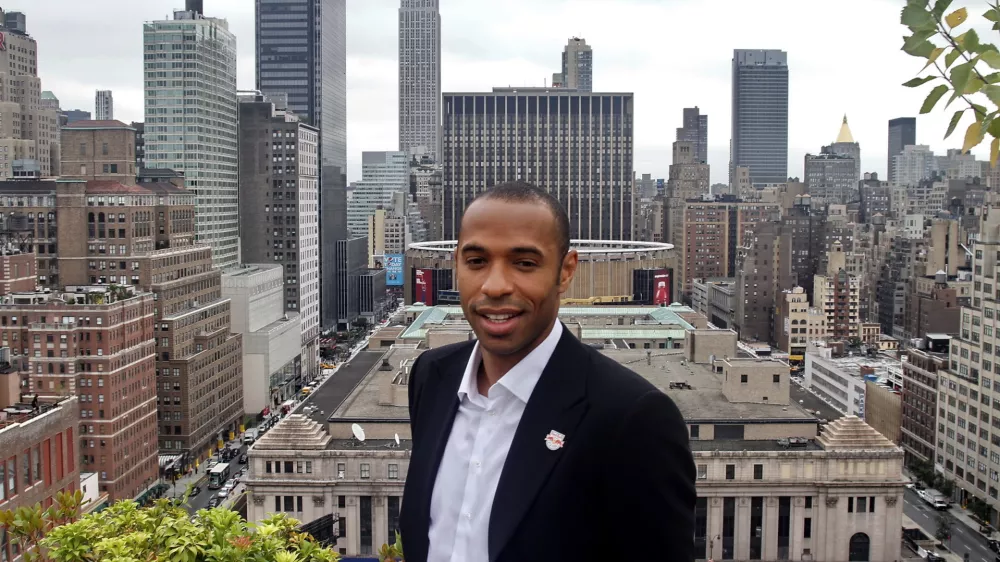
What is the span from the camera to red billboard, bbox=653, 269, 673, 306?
15450cm

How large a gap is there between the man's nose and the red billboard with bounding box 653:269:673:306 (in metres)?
148

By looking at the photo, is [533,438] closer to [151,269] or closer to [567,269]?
[567,269]

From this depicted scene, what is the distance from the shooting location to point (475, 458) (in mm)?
6961

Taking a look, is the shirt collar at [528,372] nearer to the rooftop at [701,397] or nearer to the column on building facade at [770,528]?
the rooftop at [701,397]

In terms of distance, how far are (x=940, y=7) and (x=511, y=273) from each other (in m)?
3.24

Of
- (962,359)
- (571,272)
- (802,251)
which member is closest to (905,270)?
(802,251)

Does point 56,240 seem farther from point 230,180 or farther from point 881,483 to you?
point 881,483

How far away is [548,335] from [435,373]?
1132 millimetres

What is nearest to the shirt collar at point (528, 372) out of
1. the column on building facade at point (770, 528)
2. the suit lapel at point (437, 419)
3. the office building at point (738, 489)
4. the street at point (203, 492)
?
the suit lapel at point (437, 419)

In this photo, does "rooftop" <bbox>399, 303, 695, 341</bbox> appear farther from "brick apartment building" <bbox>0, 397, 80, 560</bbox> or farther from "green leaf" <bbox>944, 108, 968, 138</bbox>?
"green leaf" <bbox>944, 108, 968, 138</bbox>

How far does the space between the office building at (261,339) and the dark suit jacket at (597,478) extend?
10985cm

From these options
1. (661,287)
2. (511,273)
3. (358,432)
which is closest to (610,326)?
(358,432)

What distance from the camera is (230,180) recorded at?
153m

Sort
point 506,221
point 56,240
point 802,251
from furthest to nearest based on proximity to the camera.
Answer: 1. point 802,251
2. point 56,240
3. point 506,221
